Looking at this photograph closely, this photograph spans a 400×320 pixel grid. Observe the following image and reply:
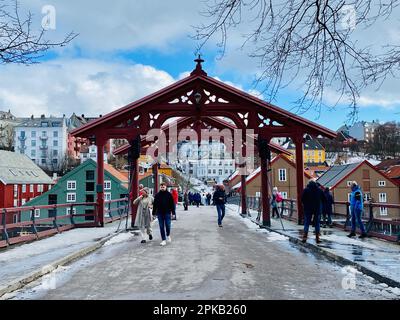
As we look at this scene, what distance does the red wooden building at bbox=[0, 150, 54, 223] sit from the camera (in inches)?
2339

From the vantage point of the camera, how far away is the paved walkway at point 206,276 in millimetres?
6285

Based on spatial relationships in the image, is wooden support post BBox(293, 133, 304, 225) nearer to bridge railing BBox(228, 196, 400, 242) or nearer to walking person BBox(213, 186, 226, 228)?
bridge railing BBox(228, 196, 400, 242)

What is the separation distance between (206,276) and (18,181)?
61683 millimetres

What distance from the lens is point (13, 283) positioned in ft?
22.7

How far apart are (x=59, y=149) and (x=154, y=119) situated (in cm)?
9658

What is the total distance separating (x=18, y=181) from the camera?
206 ft

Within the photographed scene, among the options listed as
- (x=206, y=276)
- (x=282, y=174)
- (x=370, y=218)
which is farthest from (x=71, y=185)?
(x=206, y=276)

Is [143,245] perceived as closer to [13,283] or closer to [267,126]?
[13,283]

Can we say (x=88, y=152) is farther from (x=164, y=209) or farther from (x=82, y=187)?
(x=164, y=209)

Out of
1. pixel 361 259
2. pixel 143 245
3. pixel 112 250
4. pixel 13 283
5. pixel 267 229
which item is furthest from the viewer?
pixel 267 229

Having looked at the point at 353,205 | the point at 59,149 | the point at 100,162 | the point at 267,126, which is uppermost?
the point at 59,149
